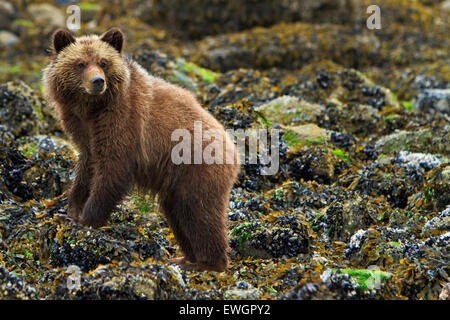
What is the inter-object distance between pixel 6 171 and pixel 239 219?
3.33 metres

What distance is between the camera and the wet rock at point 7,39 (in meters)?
19.6

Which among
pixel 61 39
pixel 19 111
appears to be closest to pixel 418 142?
pixel 61 39

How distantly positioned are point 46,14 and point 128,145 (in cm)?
1829

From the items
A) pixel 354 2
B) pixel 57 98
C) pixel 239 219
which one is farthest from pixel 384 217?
pixel 354 2

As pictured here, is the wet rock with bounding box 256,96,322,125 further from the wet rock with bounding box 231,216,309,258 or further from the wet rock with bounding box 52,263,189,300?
the wet rock with bounding box 52,263,189,300

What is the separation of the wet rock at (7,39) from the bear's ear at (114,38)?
1422 centimetres

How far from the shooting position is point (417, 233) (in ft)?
24.3

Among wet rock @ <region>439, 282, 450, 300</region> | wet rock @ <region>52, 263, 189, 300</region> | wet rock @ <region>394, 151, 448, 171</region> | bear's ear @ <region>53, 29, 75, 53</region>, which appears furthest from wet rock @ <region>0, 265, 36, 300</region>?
wet rock @ <region>394, 151, 448, 171</region>

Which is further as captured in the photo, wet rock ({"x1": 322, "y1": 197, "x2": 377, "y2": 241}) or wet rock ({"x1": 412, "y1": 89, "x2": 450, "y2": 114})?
wet rock ({"x1": 412, "y1": 89, "x2": 450, "y2": 114})

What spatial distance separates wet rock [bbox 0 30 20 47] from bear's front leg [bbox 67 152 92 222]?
47.2ft

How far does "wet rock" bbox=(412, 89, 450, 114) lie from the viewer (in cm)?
1276

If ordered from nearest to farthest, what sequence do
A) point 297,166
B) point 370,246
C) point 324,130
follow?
point 370,246 → point 297,166 → point 324,130

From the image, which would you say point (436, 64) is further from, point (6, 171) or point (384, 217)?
point (6, 171)
